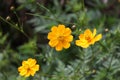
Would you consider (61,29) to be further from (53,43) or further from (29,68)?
(29,68)

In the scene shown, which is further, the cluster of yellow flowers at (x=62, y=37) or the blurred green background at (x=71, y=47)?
the blurred green background at (x=71, y=47)

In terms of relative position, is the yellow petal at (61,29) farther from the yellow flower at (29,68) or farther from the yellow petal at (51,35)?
the yellow flower at (29,68)

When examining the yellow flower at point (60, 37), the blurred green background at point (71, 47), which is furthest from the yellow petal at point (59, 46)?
the blurred green background at point (71, 47)

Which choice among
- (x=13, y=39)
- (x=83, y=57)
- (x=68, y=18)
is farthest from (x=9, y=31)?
(x=83, y=57)

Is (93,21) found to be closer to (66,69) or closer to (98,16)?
(98,16)

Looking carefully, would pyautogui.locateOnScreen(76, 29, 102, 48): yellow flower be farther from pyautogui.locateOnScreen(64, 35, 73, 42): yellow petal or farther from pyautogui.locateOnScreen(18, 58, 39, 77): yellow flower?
pyautogui.locateOnScreen(18, 58, 39, 77): yellow flower

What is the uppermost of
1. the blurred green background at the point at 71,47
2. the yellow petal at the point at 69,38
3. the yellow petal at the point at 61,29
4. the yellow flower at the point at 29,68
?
the blurred green background at the point at 71,47

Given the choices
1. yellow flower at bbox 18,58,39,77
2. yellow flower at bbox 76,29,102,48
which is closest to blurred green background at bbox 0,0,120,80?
yellow flower at bbox 76,29,102,48

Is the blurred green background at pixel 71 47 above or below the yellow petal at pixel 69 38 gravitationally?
above

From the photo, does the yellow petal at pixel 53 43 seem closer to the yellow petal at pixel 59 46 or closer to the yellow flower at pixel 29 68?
the yellow petal at pixel 59 46

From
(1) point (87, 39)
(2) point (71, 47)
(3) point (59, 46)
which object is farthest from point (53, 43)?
(2) point (71, 47)
